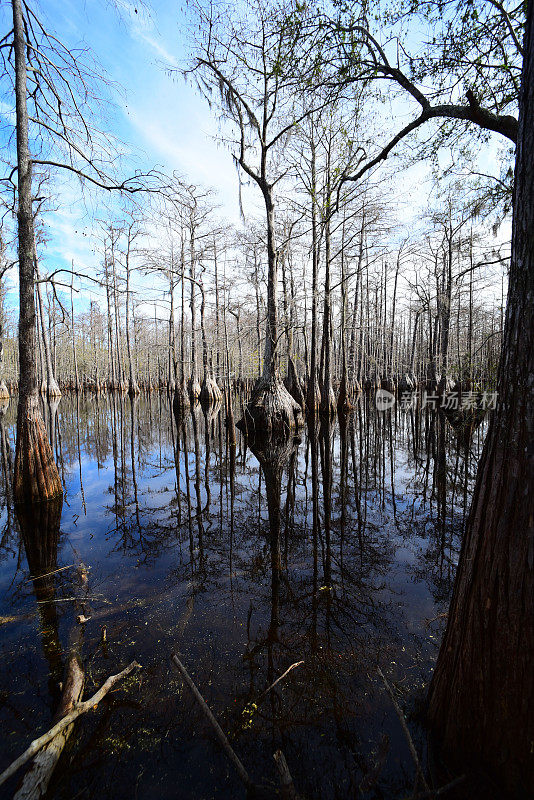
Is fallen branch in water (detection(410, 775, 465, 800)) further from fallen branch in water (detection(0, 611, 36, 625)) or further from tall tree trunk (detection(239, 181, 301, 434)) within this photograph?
tall tree trunk (detection(239, 181, 301, 434))

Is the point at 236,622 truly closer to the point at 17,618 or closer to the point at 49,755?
the point at 49,755

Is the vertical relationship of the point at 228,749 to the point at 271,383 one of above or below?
below

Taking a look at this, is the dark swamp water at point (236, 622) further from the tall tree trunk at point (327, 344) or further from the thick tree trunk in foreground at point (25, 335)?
the tall tree trunk at point (327, 344)

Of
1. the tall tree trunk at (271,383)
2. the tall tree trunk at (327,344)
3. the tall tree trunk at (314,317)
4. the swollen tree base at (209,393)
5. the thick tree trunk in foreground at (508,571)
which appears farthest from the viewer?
the swollen tree base at (209,393)

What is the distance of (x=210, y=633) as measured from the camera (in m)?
2.57

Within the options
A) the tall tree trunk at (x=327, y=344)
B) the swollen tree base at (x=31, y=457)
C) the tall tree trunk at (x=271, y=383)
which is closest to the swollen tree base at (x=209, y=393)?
the tall tree trunk at (x=327, y=344)

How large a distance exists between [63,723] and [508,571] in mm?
2129

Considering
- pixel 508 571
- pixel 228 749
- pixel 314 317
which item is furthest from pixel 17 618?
pixel 314 317

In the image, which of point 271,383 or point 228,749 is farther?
point 271,383

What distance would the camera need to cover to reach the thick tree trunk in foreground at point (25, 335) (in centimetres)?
525

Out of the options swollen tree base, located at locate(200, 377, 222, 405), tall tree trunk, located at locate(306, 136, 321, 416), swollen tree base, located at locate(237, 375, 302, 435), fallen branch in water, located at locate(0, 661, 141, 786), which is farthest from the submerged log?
swollen tree base, located at locate(200, 377, 222, 405)

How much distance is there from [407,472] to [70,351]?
44.9 metres

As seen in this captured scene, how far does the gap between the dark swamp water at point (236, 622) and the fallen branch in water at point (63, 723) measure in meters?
0.08

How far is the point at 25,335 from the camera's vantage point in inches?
211
